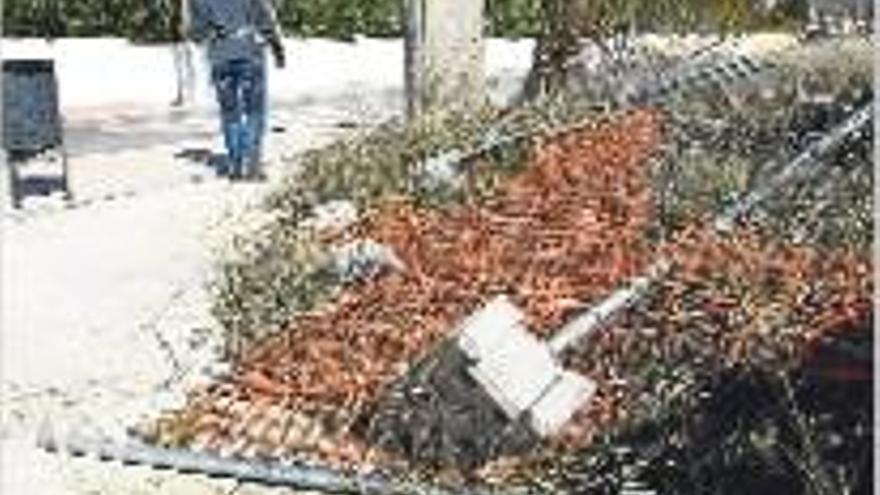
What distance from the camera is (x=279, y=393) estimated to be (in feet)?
26.5

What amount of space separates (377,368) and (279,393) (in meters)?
0.34

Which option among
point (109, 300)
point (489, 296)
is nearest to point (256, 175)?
point (109, 300)

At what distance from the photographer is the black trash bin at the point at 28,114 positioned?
13.8 metres

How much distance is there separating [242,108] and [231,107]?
0.35 feet

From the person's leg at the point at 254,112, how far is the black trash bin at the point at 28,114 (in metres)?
1.11

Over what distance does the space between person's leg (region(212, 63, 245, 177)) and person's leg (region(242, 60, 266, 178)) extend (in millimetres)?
45

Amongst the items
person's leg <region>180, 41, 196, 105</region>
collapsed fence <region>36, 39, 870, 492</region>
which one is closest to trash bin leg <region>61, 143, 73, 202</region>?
collapsed fence <region>36, 39, 870, 492</region>

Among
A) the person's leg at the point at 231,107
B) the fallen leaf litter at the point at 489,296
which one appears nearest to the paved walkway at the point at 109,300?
the person's leg at the point at 231,107

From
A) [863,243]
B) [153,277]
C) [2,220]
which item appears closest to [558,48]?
[2,220]

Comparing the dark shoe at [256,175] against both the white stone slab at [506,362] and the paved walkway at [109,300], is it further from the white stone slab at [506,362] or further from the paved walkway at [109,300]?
the white stone slab at [506,362]

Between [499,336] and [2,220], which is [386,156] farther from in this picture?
[499,336]

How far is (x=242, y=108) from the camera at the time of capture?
14.5 metres

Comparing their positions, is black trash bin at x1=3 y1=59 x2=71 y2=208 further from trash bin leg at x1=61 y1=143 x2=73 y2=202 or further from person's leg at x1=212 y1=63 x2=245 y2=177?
person's leg at x1=212 y1=63 x2=245 y2=177

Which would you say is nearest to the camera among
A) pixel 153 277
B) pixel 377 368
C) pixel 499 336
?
pixel 499 336
